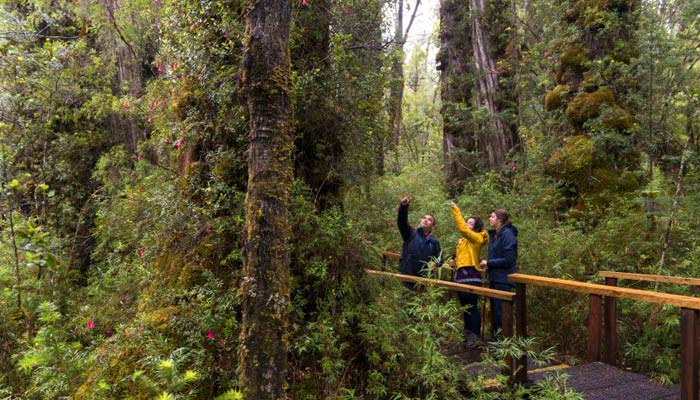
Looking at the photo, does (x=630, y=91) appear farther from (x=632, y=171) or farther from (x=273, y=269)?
(x=273, y=269)

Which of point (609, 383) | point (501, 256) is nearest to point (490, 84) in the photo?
point (501, 256)

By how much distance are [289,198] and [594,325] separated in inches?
140

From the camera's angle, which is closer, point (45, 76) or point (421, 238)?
point (421, 238)

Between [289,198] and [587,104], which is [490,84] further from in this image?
[289,198]

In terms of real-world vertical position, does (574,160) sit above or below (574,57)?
below

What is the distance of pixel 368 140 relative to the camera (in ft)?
17.1

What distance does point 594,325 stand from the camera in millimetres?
4809

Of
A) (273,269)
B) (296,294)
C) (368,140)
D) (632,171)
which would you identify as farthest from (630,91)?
(273,269)

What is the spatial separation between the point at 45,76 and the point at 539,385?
9708mm

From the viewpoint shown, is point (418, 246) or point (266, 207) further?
point (418, 246)

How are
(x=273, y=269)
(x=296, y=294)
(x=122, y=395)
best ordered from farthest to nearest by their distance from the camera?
1. (x=296, y=294)
2. (x=122, y=395)
3. (x=273, y=269)

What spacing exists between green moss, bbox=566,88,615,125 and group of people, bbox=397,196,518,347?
13.6 ft

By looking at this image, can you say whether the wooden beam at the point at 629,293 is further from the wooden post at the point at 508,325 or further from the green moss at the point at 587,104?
the green moss at the point at 587,104

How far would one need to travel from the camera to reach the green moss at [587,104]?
342 inches
